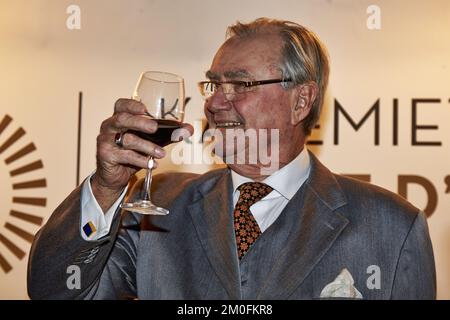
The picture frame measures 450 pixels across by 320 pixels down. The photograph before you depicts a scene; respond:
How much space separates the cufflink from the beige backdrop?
5.05 feet

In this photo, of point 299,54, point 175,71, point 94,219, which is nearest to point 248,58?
point 299,54

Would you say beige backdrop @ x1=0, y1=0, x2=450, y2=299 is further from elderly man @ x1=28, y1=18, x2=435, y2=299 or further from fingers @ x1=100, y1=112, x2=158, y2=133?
fingers @ x1=100, y1=112, x2=158, y2=133

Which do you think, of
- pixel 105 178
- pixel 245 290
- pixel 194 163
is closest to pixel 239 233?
pixel 245 290

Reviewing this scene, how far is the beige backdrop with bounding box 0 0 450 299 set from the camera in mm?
3529

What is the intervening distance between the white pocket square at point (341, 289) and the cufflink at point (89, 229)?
702 mm

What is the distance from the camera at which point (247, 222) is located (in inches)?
90.0

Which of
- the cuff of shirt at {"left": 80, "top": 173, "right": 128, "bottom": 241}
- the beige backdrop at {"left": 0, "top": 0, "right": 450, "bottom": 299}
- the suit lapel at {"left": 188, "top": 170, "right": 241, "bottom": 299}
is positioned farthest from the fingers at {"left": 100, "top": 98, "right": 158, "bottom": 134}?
the beige backdrop at {"left": 0, "top": 0, "right": 450, "bottom": 299}

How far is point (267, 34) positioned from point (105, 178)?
913mm

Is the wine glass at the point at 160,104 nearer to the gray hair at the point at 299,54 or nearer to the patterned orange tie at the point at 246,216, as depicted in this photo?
the patterned orange tie at the point at 246,216

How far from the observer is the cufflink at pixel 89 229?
1998 millimetres

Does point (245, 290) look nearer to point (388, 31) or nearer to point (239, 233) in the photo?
point (239, 233)

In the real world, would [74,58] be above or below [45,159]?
above

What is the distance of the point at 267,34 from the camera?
256cm

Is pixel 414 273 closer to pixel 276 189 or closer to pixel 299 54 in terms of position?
pixel 276 189
